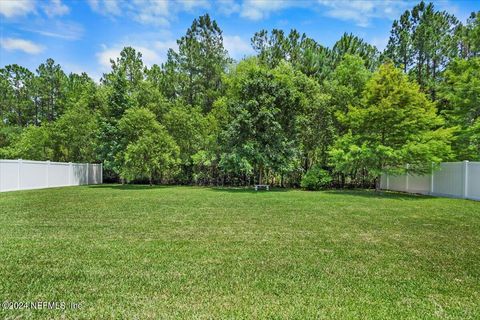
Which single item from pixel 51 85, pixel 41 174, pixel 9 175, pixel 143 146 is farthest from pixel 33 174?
pixel 51 85

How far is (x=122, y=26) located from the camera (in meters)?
12.5

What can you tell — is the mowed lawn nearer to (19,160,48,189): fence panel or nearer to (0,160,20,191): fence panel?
(0,160,20,191): fence panel

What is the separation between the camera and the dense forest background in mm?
14211

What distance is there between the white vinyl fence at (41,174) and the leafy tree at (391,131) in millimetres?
14175

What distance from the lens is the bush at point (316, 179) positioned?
18094mm

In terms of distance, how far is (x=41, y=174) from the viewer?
1606cm

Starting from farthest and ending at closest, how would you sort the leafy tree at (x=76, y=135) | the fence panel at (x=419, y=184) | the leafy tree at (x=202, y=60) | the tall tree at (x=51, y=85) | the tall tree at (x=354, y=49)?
the tall tree at (x=51, y=85), the leafy tree at (x=202, y=60), the leafy tree at (x=76, y=135), the tall tree at (x=354, y=49), the fence panel at (x=419, y=184)

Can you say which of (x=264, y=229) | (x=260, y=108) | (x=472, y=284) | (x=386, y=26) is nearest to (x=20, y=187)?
(x=260, y=108)

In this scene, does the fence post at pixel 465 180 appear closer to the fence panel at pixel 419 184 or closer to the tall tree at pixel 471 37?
the fence panel at pixel 419 184

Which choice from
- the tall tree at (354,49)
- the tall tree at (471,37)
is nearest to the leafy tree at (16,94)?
the tall tree at (354,49)

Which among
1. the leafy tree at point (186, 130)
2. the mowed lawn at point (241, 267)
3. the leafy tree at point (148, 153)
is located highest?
the leafy tree at point (186, 130)

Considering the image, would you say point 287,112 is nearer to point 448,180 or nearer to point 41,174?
point 448,180

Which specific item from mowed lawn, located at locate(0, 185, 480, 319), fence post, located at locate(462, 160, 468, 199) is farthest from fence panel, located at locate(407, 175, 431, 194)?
mowed lawn, located at locate(0, 185, 480, 319)

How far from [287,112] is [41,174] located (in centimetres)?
1345
